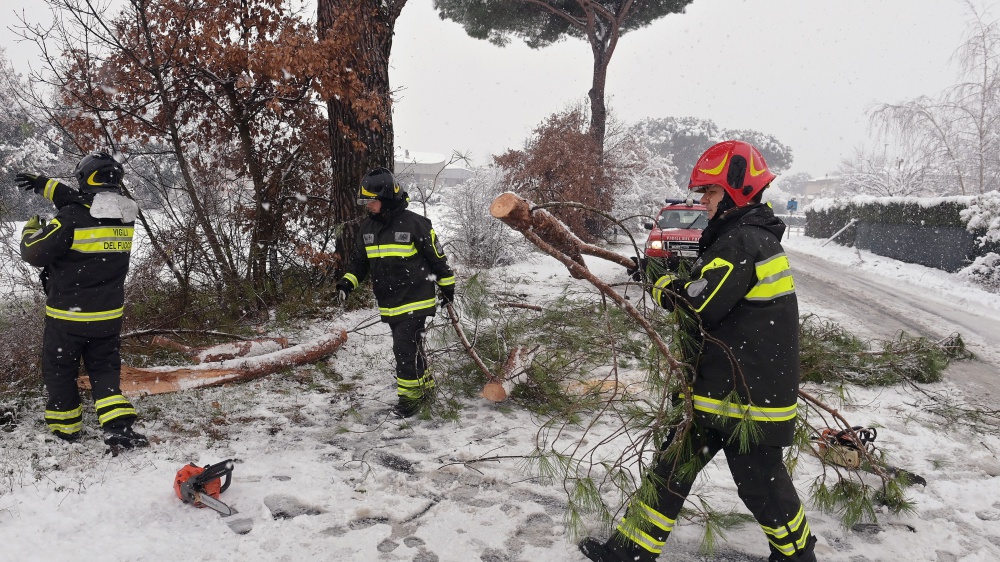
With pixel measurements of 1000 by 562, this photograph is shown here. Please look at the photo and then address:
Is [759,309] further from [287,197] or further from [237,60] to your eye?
[287,197]

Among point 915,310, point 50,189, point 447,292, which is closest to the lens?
point 50,189

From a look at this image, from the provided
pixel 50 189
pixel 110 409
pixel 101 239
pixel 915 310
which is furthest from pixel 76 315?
pixel 915 310

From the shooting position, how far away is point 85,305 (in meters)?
3.23

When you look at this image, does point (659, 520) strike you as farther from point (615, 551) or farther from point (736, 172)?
point (736, 172)

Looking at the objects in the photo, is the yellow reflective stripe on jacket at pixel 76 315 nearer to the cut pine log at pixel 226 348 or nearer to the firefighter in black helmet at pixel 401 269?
the cut pine log at pixel 226 348

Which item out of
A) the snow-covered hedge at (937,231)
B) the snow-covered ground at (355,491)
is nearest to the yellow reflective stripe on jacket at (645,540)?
the snow-covered ground at (355,491)

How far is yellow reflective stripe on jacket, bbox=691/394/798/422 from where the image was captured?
6.79ft

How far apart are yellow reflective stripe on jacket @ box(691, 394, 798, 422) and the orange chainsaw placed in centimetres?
240

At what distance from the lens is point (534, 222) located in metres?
2.28

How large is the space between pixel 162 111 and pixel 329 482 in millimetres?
5058

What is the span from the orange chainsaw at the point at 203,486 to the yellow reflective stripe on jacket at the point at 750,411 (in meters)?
2.40

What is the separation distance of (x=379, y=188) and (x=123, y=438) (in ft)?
7.56

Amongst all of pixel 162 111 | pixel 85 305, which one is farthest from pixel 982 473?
pixel 162 111

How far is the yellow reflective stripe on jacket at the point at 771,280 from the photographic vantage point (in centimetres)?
203
